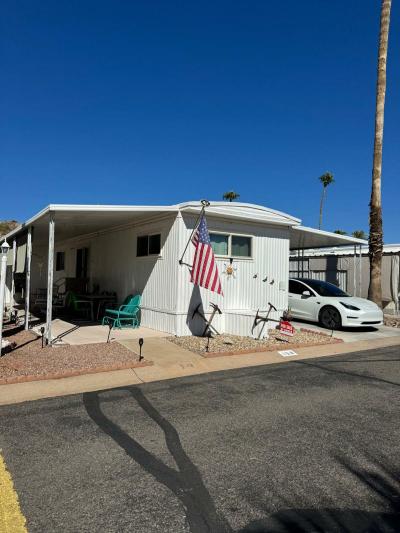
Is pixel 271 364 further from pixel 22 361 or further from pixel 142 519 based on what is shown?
pixel 142 519

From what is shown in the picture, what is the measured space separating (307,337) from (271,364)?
278cm

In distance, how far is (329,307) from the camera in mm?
11547

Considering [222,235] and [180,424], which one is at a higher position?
[222,235]

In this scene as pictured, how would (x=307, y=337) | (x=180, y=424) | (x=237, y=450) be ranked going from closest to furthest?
(x=237, y=450) → (x=180, y=424) → (x=307, y=337)

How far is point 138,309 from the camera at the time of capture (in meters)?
10.9

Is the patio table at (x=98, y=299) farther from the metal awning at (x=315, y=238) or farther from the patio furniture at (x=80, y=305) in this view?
the metal awning at (x=315, y=238)

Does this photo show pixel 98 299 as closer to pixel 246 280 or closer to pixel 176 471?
pixel 246 280

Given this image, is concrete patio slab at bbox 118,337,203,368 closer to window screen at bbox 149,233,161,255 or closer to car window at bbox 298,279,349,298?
window screen at bbox 149,233,161,255

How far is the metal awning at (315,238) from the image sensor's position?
12.5 metres

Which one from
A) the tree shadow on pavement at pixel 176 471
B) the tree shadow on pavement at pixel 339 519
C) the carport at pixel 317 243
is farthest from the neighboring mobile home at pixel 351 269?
the tree shadow on pavement at pixel 339 519

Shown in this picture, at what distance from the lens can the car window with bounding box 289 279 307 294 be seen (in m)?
12.6

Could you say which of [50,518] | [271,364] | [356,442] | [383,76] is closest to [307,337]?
[271,364]

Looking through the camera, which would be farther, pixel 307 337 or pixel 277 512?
pixel 307 337

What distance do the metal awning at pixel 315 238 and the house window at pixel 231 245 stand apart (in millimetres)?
1968
